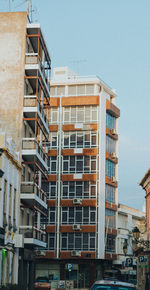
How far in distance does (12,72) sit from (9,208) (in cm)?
1270

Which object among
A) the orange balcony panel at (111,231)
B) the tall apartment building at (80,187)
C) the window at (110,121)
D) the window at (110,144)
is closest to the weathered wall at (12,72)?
the tall apartment building at (80,187)

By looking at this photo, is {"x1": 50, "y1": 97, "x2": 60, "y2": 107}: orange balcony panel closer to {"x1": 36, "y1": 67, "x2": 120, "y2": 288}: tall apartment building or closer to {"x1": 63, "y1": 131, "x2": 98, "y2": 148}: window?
{"x1": 36, "y1": 67, "x2": 120, "y2": 288}: tall apartment building

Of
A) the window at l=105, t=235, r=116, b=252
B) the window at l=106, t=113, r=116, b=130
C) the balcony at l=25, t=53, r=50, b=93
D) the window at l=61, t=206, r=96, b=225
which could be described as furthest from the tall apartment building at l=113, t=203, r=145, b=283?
the balcony at l=25, t=53, r=50, b=93

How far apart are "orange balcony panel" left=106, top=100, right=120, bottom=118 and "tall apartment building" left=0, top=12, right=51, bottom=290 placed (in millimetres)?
27167

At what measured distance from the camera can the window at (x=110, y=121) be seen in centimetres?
7609

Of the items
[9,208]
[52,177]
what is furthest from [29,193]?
[52,177]

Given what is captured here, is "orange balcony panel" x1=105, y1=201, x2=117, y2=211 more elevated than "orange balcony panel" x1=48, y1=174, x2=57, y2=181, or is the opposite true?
"orange balcony panel" x1=48, y1=174, x2=57, y2=181

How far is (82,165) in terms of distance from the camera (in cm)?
7231

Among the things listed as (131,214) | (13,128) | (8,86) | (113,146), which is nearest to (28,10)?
(8,86)

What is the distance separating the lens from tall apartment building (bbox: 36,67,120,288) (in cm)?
7125

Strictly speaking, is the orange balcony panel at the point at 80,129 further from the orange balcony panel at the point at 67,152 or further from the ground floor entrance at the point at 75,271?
the ground floor entrance at the point at 75,271

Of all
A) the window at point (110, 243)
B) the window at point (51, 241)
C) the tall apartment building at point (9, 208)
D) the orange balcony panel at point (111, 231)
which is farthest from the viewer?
the window at point (110, 243)

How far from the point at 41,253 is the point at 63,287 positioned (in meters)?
14.2

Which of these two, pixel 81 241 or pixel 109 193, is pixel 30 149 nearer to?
pixel 81 241
